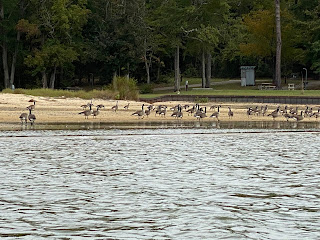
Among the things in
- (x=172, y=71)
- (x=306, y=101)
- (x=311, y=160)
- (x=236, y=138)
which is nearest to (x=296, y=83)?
(x=172, y=71)

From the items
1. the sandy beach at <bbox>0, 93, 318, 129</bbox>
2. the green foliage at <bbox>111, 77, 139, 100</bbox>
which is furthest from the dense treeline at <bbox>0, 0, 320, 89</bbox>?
the sandy beach at <bbox>0, 93, 318, 129</bbox>

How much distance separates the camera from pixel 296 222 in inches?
452

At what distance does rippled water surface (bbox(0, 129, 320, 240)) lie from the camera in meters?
11.0

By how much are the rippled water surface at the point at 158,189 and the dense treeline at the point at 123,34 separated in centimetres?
4535

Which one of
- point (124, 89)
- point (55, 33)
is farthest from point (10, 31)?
point (124, 89)

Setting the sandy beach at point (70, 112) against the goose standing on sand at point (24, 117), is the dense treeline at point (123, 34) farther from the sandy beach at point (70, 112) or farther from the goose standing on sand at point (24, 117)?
the goose standing on sand at point (24, 117)

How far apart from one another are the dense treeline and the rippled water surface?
45353mm

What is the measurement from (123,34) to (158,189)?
56.2 metres

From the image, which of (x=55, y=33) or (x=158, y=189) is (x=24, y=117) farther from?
(x=55, y=33)

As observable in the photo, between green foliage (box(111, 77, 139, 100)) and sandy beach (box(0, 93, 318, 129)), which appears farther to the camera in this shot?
green foliage (box(111, 77, 139, 100))

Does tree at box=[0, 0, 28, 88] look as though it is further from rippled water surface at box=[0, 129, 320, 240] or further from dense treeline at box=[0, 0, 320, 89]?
rippled water surface at box=[0, 129, 320, 240]

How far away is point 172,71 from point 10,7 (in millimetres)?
23594

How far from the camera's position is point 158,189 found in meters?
14.6

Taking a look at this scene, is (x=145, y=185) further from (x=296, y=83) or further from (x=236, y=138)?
(x=296, y=83)
